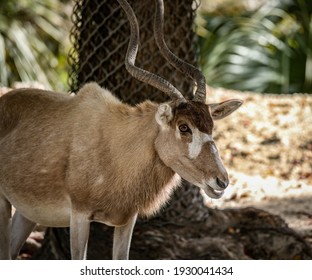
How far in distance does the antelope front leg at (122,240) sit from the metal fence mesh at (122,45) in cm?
147

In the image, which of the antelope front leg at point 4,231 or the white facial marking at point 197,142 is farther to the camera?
the antelope front leg at point 4,231

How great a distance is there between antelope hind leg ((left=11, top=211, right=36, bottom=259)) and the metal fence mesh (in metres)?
1.25

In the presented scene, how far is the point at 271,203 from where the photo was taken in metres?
8.58

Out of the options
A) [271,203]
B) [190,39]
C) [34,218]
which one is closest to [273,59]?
[271,203]

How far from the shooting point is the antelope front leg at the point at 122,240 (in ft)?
19.0

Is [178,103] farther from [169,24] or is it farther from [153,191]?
[169,24]

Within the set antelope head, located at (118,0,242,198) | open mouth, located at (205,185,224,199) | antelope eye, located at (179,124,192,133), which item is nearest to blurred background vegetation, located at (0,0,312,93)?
antelope head, located at (118,0,242,198)

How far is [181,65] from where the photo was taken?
5.63 metres

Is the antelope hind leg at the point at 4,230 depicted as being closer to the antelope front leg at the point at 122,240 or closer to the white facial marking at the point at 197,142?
the antelope front leg at the point at 122,240

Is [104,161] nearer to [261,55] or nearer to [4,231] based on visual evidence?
[4,231]

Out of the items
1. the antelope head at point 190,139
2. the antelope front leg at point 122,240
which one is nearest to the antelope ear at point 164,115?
the antelope head at point 190,139

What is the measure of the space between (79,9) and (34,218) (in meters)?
2.04

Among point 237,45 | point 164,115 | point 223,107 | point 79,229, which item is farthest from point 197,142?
point 237,45

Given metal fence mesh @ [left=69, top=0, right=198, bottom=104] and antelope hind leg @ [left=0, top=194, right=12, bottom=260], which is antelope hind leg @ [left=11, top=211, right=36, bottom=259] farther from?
metal fence mesh @ [left=69, top=0, right=198, bottom=104]
